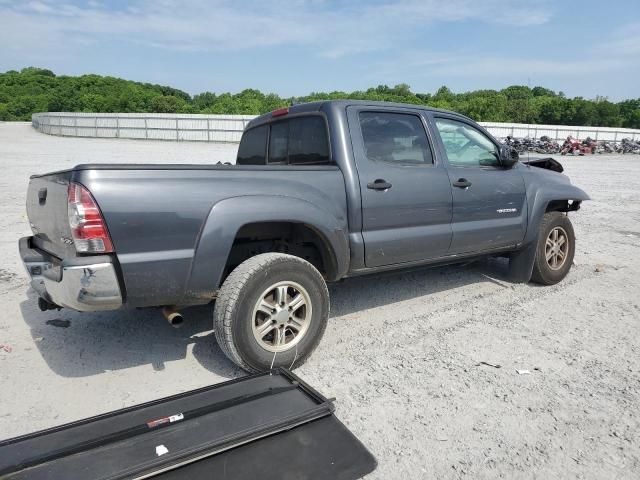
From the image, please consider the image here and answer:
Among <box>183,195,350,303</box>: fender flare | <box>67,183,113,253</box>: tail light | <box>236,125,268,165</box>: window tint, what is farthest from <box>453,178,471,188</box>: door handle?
<box>67,183,113,253</box>: tail light

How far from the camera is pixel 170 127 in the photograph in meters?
33.6

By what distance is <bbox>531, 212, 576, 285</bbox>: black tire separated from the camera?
507cm

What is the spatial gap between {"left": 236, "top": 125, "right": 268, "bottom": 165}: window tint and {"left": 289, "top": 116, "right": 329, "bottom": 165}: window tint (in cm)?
48

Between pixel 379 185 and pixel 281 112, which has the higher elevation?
pixel 281 112

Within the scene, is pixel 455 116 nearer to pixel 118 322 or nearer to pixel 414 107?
pixel 414 107

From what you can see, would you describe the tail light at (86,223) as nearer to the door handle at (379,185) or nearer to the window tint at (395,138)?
the door handle at (379,185)

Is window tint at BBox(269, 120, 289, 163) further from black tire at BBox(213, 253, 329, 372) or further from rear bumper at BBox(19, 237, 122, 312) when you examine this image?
rear bumper at BBox(19, 237, 122, 312)

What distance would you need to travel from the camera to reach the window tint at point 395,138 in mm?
3871

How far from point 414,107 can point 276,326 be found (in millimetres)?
2371

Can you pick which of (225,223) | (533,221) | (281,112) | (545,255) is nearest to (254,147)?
(281,112)

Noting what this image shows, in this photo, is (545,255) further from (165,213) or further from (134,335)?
(134,335)

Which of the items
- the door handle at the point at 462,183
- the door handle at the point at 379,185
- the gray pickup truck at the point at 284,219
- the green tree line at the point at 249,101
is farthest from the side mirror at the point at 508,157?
the green tree line at the point at 249,101

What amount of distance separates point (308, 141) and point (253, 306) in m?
1.60

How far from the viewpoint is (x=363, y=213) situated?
368 centimetres
